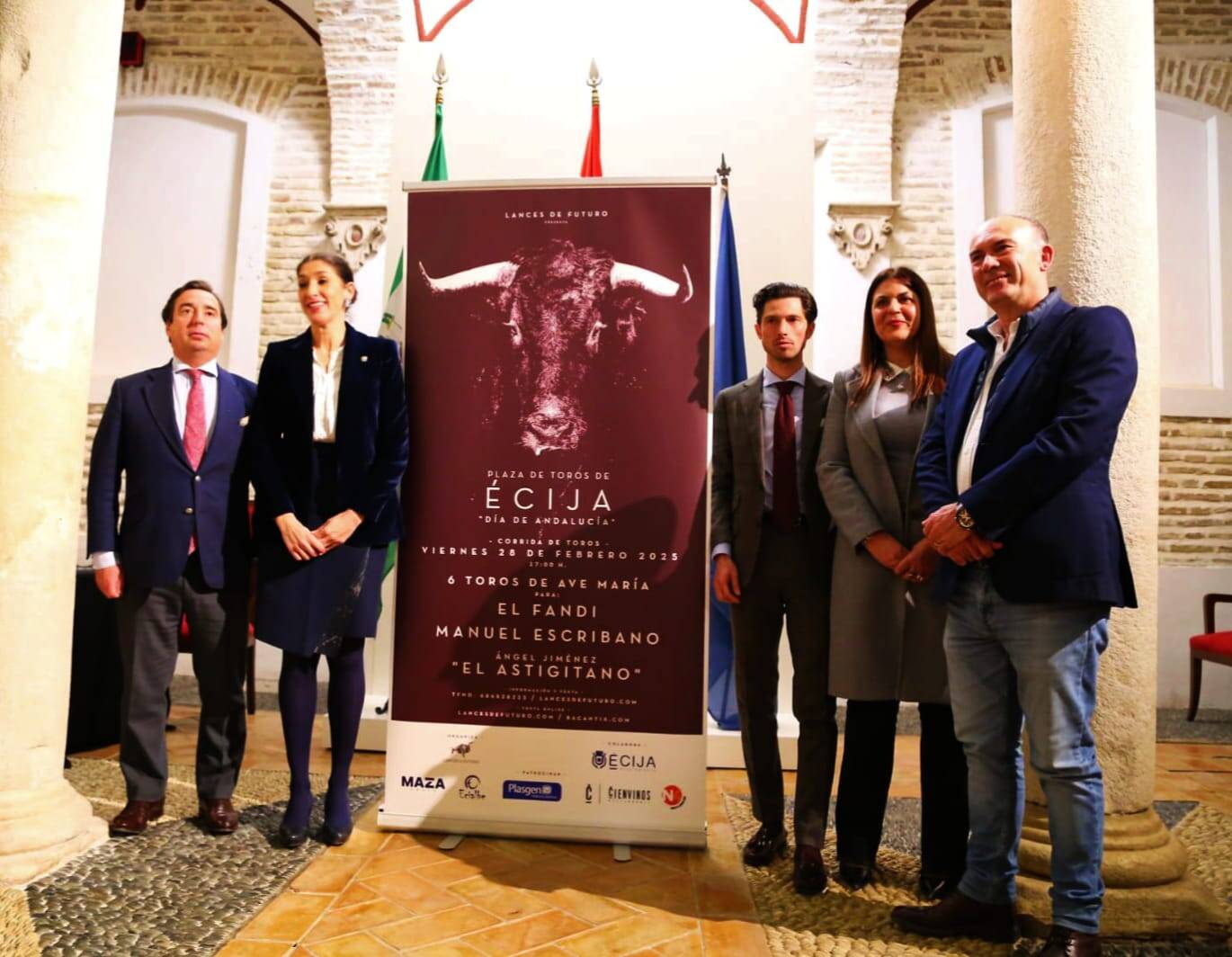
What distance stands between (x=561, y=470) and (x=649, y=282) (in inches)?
25.8

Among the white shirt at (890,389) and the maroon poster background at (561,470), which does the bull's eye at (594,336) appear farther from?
the white shirt at (890,389)

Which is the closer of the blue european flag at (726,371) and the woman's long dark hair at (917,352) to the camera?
the woman's long dark hair at (917,352)

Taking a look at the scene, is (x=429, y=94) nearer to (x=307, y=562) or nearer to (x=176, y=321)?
(x=176, y=321)

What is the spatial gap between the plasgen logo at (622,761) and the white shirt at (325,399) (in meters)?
→ 1.29

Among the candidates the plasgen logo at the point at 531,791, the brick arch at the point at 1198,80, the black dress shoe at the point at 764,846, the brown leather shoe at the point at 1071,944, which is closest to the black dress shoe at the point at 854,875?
the black dress shoe at the point at 764,846

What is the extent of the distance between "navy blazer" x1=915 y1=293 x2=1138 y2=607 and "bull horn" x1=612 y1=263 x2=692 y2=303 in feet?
3.50

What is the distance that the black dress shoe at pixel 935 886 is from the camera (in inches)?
93.9

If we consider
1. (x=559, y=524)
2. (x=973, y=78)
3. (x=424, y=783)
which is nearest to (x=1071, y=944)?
(x=559, y=524)

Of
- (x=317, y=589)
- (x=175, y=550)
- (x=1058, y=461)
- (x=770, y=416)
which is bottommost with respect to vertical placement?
(x=317, y=589)

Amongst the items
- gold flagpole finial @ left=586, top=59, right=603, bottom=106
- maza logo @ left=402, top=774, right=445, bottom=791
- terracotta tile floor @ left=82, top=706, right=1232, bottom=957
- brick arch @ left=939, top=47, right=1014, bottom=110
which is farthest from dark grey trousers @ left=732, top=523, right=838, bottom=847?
brick arch @ left=939, top=47, right=1014, bottom=110

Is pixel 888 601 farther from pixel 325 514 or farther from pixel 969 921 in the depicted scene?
pixel 325 514

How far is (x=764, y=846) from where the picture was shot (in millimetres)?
2703

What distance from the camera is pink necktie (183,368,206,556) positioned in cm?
294

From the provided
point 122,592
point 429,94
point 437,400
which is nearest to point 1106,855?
point 437,400
